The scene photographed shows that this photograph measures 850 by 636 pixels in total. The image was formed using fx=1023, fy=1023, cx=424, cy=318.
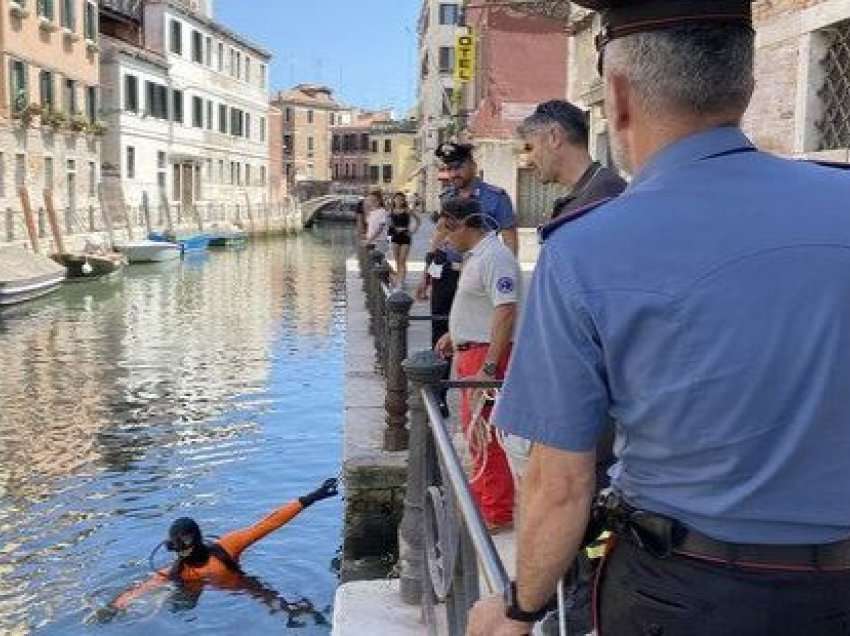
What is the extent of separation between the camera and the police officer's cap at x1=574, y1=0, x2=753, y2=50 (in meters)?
1.49

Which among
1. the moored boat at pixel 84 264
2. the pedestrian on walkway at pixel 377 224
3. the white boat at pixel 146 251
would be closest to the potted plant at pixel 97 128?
the white boat at pixel 146 251

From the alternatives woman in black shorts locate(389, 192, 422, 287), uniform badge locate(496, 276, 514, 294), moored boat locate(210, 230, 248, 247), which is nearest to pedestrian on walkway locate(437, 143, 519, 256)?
uniform badge locate(496, 276, 514, 294)

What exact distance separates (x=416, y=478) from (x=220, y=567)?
3945 millimetres

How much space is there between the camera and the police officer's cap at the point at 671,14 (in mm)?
1485

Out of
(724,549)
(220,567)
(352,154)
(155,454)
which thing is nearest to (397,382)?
(220,567)

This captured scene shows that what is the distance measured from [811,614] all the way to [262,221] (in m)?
56.8

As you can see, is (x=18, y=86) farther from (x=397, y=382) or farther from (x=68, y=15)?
(x=397, y=382)

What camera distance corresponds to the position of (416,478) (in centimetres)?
378

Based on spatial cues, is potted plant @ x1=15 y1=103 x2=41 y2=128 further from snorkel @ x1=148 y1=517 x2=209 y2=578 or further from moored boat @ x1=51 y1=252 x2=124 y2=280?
snorkel @ x1=148 y1=517 x2=209 y2=578

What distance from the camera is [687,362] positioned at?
1407 millimetres

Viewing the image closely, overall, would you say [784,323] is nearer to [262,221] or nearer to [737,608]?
[737,608]

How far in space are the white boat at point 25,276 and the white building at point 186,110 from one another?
17.2m

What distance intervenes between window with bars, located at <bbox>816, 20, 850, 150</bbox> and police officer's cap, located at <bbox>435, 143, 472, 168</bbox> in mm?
2743

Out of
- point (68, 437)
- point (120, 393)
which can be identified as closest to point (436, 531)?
point (68, 437)
